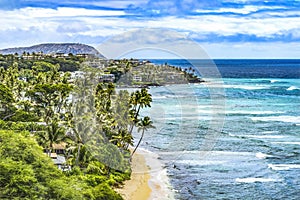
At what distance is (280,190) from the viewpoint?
36.4 meters

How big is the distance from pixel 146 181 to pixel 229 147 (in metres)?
14.0

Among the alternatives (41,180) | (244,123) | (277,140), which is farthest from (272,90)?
(41,180)

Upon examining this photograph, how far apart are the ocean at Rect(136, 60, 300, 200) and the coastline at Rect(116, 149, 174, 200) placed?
0.69 meters

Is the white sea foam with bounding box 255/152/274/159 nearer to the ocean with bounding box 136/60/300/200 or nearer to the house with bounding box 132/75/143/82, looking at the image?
the ocean with bounding box 136/60/300/200

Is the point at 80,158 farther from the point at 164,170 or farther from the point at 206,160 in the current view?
the point at 206,160

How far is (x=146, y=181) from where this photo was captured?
125ft

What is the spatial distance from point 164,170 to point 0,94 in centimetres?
1761

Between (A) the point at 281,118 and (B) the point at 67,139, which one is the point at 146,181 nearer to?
(B) the point at 67,139

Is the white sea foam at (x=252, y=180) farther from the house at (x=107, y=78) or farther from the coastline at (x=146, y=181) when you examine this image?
the house at (x=107, y=78)

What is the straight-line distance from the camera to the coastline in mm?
34594

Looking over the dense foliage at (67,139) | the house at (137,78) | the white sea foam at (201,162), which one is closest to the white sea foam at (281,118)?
the house at (137,78)

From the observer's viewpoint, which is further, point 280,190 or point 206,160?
point 206,160

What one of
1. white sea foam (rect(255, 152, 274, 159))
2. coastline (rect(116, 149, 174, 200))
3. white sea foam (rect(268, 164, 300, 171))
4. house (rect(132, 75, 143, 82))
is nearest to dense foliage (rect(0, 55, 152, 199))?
coastline (rect(116, 149, 174, 200))

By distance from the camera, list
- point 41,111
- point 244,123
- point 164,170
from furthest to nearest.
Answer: point 244,123 < point 41,111 < point 164,170
